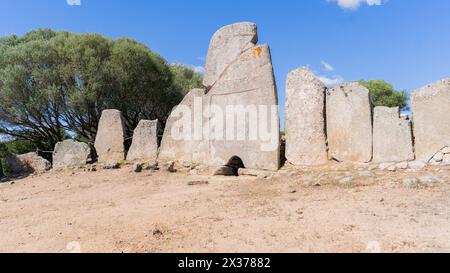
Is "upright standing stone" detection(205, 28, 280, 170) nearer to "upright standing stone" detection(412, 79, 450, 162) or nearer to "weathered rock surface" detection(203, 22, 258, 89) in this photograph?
"weathered rock surface" detection(203, 22, 258, 89)

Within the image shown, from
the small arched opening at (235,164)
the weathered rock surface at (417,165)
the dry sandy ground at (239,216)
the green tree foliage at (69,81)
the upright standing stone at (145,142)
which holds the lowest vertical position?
the dry sandy ground at (239,216)

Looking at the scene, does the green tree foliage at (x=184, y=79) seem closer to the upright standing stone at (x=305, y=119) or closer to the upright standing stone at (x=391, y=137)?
the upright standing stone at (x=305, y=119)

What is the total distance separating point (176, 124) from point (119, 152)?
71.5 inches

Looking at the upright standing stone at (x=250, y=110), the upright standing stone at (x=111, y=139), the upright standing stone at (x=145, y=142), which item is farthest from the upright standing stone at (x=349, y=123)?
the upright standing stone at (x=111, y=139)

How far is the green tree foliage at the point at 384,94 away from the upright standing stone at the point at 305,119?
13355mm

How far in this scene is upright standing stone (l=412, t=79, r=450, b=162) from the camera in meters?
6.23

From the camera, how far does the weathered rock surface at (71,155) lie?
10344 millimetres

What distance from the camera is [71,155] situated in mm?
10492

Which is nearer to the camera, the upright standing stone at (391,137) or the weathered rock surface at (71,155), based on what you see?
the upright standing stone at (391,137)

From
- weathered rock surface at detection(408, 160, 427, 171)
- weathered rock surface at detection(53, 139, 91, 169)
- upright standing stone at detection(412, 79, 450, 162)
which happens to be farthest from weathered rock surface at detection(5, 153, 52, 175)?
upright standing stone at detection(412, 79, 450, 162)

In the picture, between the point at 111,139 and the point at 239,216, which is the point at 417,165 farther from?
the point at 111,139

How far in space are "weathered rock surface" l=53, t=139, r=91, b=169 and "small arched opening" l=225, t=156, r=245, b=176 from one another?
412 cm

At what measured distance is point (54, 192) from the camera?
307 inches

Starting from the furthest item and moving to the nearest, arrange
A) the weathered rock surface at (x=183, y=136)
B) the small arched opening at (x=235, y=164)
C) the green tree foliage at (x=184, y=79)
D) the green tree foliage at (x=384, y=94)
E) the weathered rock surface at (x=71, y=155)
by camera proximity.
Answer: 1. the green tree foliage at (x=384, y=94)
2. the green tree foliage at (x=184, y=79)
3. the weathered rock surface at (x=71, y=155)
4. the weathered rock surface at (x=183, y=136)
5. the small arched opening at (x=235, y=164)
